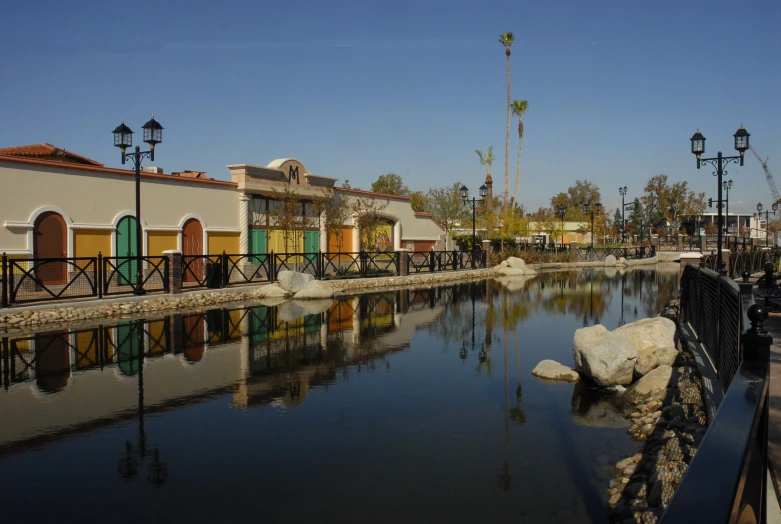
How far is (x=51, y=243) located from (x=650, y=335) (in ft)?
63.4

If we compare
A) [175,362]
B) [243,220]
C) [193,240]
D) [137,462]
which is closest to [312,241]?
[243,220]

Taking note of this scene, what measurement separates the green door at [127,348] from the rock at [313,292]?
23.9 feet

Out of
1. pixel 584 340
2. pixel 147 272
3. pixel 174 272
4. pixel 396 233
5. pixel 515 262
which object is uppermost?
pixel 396 233

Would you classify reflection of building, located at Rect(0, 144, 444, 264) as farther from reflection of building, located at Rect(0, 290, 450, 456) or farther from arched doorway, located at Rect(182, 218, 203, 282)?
reflection of building, located at Rect(0, 290, 450, 456)

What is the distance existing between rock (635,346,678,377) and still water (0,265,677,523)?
134 centimetres

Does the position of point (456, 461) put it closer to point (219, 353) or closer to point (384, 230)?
point (219, 353)

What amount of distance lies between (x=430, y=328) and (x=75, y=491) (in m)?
10.9

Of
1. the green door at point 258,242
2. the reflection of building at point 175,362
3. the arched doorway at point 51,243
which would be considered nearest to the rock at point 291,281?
the reflection of building at point 175,362

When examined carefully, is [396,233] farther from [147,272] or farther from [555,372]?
[555,372]

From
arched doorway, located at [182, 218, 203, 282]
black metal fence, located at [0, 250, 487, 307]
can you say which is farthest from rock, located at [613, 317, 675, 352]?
arched doorway, located at [182, 218, 203, 282]

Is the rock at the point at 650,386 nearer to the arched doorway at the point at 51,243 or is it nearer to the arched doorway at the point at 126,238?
the arched doorway at the point at 51,243

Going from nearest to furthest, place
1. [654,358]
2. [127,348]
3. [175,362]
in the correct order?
[654,358]
[175,362]
[127,348]

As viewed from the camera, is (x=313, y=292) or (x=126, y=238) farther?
(x=126, y=238)

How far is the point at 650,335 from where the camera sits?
10.2 meters
